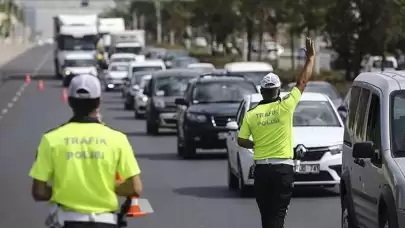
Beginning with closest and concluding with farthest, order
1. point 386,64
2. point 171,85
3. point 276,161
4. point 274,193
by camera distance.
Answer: point 274,193 < point 276,161 < point 171,85 < point 386,64

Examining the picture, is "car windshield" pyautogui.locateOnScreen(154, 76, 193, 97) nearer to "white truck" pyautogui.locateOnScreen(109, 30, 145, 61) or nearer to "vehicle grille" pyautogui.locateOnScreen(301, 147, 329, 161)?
"vehicle grille" pyautogui.locateOnScreen(301, 147, 329, 161)

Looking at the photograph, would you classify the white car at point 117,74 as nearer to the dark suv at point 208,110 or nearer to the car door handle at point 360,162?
the dark suv at point 208,110

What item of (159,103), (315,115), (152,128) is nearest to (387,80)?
(315,115)

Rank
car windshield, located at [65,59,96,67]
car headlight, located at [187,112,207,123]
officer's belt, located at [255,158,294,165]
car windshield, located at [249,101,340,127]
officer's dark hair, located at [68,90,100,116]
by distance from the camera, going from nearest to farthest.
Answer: officer's dark hair, located at [68,90,100,116]
officer's belt, located at [255,158,294,165]
car windshield, located at [249,101,340,127]
car headlight, located at [187,112,207,123]
car windshield, located at [65,59,96,67]

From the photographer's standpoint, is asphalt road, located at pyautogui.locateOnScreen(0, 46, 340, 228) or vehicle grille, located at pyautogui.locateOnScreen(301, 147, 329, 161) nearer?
asphalt road, located at pyautogui.locateOnScreen(0, 46, 340, 228)

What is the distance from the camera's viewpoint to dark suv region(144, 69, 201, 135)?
32125mm

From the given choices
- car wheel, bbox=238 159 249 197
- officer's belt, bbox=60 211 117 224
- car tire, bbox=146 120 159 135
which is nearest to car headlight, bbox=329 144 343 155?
car wheel, bbox=238 159 249 197

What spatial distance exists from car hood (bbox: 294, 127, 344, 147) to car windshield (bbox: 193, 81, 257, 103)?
7.55m

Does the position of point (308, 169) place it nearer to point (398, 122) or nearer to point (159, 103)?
point (398, 122)

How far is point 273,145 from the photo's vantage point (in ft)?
36.5

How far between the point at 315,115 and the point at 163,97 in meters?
14.1

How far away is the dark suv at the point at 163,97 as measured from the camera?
32.1m

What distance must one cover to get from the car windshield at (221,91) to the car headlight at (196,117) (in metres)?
0.77

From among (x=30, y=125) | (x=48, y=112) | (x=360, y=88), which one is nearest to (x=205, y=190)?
(x=360, y=88)
